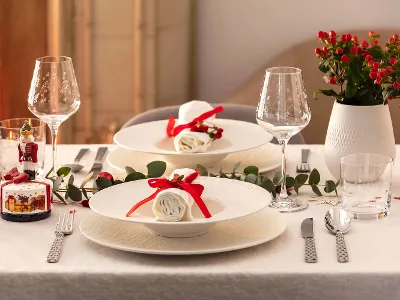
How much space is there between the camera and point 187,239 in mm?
1392

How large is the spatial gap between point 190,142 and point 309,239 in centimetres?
44

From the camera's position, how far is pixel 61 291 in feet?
4.24

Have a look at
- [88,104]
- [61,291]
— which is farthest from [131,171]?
[88,104]

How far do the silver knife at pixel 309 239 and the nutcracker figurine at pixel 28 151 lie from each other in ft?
1.57

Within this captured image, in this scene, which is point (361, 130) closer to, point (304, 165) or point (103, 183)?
point (304, 165)

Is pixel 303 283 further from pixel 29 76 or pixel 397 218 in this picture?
pixel 29 76

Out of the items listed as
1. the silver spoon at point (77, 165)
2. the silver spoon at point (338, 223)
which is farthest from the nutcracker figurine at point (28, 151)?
the silver spoon at point (338, 223)

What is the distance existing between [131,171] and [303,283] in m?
0.52

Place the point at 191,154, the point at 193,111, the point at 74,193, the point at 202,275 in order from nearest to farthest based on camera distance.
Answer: the point at 202,275
the point at 74,193
the point at 191,154
the point at 193,111

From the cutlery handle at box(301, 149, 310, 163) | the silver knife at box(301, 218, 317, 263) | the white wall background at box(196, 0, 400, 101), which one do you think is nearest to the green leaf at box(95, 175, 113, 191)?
the silver knife at box(301, 218, 317, 263)

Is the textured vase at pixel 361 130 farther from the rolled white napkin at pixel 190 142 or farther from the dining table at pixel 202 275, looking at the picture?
the dining table at pixel 202 275

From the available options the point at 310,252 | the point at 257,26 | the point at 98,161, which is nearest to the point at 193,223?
the point at 310,252

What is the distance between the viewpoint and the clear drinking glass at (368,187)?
1.52m

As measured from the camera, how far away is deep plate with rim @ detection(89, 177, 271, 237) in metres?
1.35
